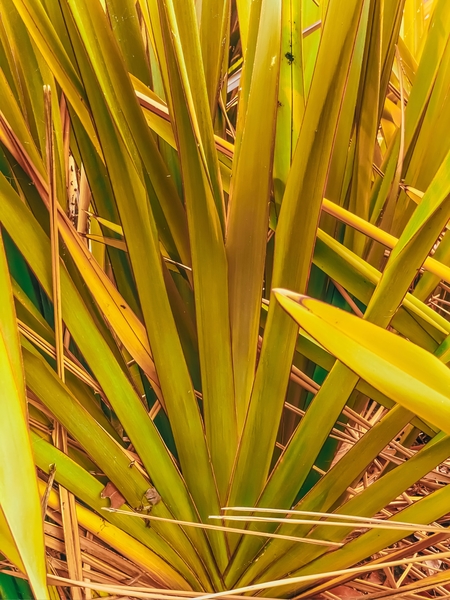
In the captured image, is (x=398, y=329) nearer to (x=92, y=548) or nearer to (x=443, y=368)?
(x=443, y=368)

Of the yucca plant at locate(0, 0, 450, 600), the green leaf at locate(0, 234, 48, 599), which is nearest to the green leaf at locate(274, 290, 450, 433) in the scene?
the yucca plant at locate(0, 0, 450, 600)

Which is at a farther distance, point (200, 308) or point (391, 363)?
point (200, 308)

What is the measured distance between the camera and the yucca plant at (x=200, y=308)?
0.29m

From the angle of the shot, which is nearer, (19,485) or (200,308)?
(19,485)

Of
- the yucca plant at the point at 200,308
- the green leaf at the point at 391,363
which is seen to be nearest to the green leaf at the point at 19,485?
the yucca plant at the point at 200,308

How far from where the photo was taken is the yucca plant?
0.95 ft

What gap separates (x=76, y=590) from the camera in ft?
1.14

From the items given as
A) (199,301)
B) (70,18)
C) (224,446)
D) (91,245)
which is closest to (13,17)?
(70,18)

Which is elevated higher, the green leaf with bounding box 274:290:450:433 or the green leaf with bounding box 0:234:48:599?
the green leaf with bounding box 274:290:450:433

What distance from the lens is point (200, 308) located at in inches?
12.7

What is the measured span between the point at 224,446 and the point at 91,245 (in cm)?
28

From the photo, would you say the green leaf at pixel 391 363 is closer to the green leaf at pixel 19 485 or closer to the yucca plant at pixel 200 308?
the yucca plant at pixel 200 308

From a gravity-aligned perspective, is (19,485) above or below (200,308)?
below

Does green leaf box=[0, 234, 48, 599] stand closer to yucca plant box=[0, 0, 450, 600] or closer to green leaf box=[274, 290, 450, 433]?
yucca plant box=[0, 0, 450, 600]
